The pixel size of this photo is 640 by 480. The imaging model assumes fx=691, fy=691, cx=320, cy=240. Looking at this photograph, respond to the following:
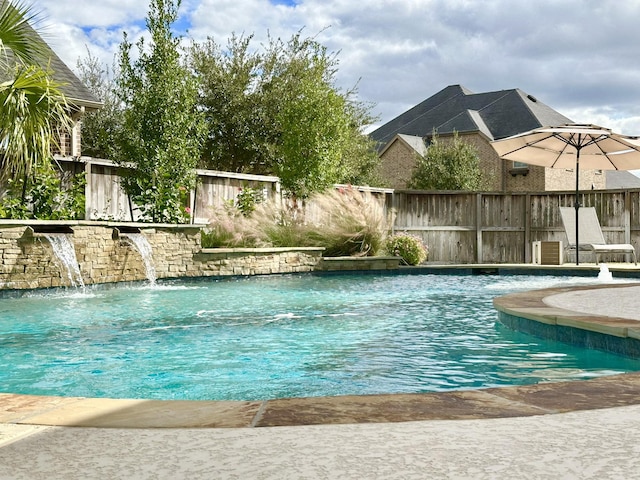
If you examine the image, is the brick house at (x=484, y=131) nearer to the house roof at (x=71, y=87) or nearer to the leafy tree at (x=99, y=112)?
the leafy tree at (x=99, y=112)

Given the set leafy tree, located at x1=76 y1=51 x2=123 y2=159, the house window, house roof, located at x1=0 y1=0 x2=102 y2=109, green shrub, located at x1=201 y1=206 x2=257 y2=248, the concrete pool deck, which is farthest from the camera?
the house window

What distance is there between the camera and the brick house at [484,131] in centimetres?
2803

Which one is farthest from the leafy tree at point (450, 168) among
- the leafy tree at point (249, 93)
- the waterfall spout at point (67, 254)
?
the waterfall spout at point (67, 254)

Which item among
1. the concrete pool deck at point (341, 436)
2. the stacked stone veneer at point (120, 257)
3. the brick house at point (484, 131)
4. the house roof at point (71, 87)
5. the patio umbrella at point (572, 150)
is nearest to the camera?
the concrete pool deck at point (341, 436)

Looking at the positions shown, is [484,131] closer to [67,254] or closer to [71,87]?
[71,87]

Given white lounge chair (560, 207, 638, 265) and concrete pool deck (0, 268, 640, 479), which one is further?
Answer: white lounge chair (560, 207, 638, 265)

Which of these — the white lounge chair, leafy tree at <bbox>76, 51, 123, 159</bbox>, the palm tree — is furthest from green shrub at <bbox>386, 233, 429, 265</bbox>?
leafy tree at <bbox>76, 51, 123, 159</bbox>

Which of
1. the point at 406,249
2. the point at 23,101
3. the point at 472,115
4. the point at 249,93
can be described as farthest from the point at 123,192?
the point at 472,115

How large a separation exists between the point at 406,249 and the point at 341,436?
460 inches

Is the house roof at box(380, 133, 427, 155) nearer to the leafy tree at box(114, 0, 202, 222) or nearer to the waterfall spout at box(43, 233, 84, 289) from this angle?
the leafy tree at box(114, 0, 202, 222)

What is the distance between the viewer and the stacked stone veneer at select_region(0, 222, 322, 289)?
867cm

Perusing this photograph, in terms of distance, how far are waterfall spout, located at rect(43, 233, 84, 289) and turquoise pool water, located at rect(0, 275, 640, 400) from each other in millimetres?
630

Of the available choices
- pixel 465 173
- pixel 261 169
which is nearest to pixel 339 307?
pixel 261 169

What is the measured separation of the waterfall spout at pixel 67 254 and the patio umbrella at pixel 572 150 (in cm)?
766
